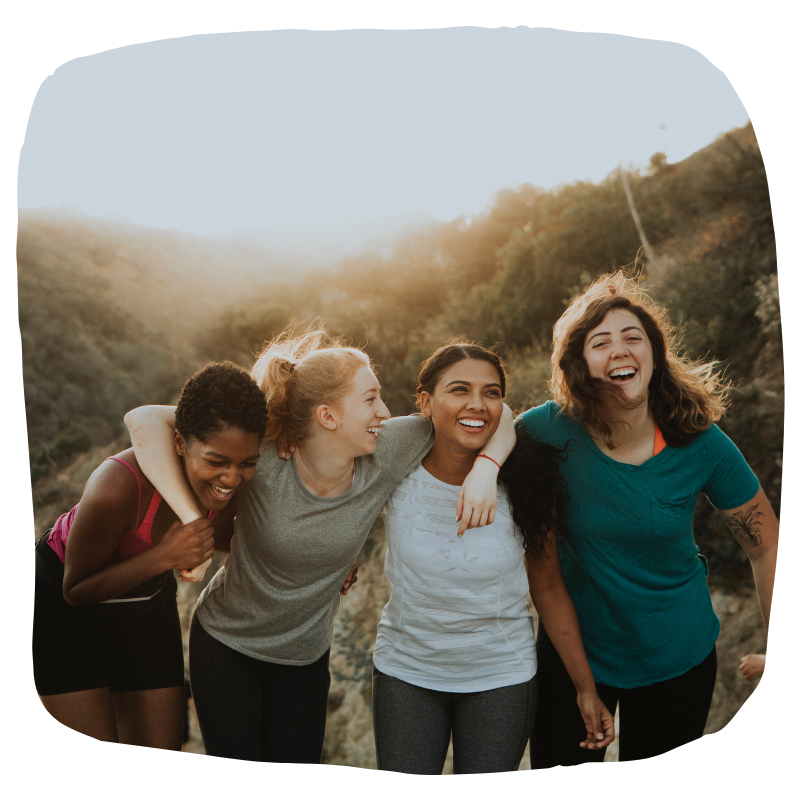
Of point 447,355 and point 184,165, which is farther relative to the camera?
point 184,165

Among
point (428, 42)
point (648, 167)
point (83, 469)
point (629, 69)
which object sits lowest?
point (83, 469)

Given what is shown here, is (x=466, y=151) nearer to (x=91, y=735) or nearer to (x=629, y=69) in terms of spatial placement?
(x=629, y=69)

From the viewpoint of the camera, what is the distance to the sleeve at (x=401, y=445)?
2.55 metres

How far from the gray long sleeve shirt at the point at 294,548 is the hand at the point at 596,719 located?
0.96 metres

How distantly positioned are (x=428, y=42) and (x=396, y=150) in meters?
0.43

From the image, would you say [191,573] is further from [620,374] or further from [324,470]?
[620,374]

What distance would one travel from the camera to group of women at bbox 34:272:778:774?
248 cm

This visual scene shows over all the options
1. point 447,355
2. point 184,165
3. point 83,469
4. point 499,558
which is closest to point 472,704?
point 499,558

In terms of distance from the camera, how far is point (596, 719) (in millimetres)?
2592

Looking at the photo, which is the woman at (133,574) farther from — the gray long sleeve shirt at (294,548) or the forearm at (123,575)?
the gray long sleeve shirt at (294,548)

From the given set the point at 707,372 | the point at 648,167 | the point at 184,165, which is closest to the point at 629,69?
the point at 648,167

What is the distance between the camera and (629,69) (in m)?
2.69

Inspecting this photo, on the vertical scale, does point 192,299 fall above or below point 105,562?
above

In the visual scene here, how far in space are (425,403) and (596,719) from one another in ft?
4.21
